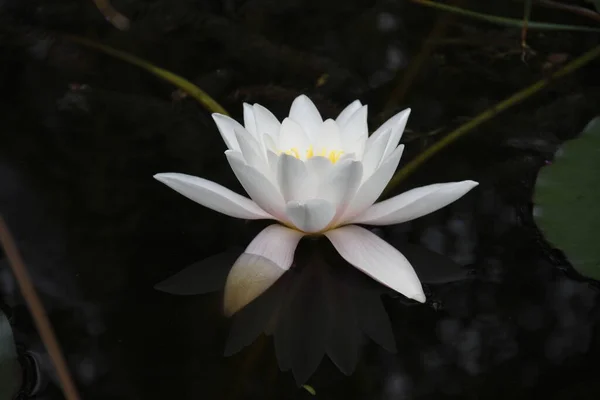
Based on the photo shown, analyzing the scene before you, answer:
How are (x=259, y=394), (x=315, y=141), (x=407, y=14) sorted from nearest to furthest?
(x=259, y=394), (x=315, y=141), (x=407, y=14)

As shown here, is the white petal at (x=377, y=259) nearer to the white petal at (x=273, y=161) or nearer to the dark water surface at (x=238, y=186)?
the dark water surface at (x=238, y=186)

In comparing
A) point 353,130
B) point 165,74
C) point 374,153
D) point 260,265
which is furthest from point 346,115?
point 165,74

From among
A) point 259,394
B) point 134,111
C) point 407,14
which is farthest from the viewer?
point 407,14

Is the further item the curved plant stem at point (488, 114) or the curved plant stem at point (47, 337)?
the curved plant stem at point (488, 114)

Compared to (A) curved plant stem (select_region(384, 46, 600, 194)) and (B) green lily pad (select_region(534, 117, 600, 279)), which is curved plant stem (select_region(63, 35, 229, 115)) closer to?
(A) curved plant stem (select_region(384, 46, 600, 194))

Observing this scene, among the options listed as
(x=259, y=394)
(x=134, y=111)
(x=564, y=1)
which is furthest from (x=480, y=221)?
(x=564, y=1)

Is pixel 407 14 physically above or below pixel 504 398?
above

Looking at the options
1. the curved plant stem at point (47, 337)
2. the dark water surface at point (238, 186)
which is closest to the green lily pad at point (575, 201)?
the dark water surface at point (238, 186)

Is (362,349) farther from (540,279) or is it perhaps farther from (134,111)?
(134,111)
